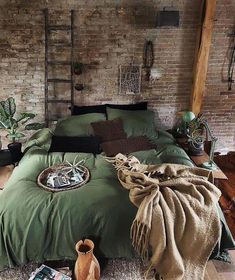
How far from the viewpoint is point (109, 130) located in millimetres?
3510

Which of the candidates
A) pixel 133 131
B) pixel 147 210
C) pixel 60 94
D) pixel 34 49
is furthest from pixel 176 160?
pixel 34 49

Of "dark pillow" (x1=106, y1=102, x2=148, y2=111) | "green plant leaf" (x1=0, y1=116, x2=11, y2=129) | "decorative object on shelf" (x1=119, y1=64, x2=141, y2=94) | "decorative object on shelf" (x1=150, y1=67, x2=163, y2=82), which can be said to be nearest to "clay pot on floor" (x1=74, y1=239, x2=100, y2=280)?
"green plant leaf" (x1=0, y1=116, x2=11, y2=129)

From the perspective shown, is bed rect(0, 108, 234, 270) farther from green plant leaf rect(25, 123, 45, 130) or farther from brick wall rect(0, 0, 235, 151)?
brick wall rect(0, 0, 235, 151)

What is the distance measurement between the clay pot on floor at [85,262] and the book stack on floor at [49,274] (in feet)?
0.35

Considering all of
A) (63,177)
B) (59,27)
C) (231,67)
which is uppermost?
(59,27)

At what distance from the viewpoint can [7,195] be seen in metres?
2.40

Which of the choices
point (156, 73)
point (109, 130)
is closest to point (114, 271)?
point (109, 130)

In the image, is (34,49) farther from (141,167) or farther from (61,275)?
(61,275)

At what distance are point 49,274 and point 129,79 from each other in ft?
8.99

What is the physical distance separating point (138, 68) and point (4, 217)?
266 centimetres

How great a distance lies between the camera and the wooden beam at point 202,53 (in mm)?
3629

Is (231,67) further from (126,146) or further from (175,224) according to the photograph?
(175,224)

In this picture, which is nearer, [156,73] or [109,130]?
[109,130]

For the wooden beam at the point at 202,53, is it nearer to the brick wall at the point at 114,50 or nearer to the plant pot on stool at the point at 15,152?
the brick wall at the point at 114,50
